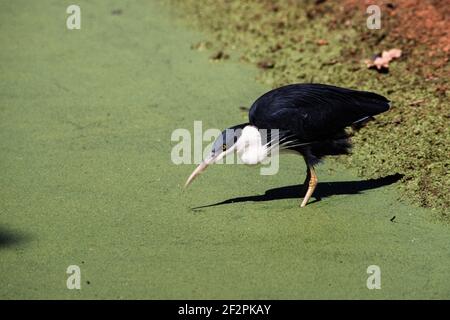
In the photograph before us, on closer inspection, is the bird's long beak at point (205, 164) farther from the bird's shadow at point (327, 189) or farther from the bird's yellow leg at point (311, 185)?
the bird's yellow leg at point (311, 185)

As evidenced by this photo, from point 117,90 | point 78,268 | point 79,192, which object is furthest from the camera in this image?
point 117,90

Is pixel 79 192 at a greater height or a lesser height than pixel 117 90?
lesser

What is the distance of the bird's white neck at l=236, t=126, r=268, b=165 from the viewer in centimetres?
500

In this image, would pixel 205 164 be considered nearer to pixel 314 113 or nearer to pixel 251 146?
pixel 251 146

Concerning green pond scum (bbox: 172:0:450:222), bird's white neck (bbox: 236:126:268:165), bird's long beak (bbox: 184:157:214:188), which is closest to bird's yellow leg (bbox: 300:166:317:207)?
bird's white neck (bbox: 236:126:268:165)

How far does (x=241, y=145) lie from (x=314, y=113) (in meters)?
0.52

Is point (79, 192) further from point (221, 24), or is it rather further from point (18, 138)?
point (221, 24)

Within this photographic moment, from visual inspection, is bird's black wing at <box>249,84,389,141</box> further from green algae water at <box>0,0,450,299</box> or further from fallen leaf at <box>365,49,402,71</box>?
fallen leaf at <box>365,49,402,71</box>

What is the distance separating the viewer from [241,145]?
504 cm

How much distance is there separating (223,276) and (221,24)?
3726 mm

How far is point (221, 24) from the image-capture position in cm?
748

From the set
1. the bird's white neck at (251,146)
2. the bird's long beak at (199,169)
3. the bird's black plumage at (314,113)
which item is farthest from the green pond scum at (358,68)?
the bird's long beak at (199,169)

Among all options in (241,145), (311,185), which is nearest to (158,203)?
(241,145)
